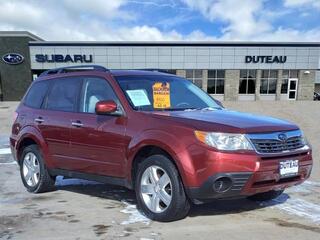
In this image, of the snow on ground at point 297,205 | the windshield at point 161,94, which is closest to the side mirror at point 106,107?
the windshield at point 161,94

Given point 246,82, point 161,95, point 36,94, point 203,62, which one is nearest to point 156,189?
point 161,95

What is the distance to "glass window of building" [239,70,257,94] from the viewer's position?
47406 mm

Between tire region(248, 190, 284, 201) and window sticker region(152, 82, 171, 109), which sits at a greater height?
window sticker region(152, 82, 171, 109)

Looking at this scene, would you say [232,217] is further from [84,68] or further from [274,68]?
[274,68]

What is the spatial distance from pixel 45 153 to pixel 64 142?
1.89 feet

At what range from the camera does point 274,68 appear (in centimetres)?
4766

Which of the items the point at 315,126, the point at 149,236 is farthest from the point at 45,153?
the point at 315,126

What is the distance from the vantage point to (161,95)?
586 centimetres

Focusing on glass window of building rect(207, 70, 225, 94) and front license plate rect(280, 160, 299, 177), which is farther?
Result: glass window of building rect(207, 70, 225, 94)

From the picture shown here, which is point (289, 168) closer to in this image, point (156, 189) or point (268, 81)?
point (156, 189)

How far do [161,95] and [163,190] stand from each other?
1420 millimetres

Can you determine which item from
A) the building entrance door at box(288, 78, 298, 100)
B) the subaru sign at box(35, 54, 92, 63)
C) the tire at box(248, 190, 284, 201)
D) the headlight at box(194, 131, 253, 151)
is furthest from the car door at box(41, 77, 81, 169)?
the building entrance door at box(288, 78, 298, 100)

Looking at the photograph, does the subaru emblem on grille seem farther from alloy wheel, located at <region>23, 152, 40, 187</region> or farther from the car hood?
alloy wheel, located at <region>23, 152, 40, 187</region>

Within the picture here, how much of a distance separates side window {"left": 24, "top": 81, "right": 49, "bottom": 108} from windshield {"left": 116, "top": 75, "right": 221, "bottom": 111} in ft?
5.70
